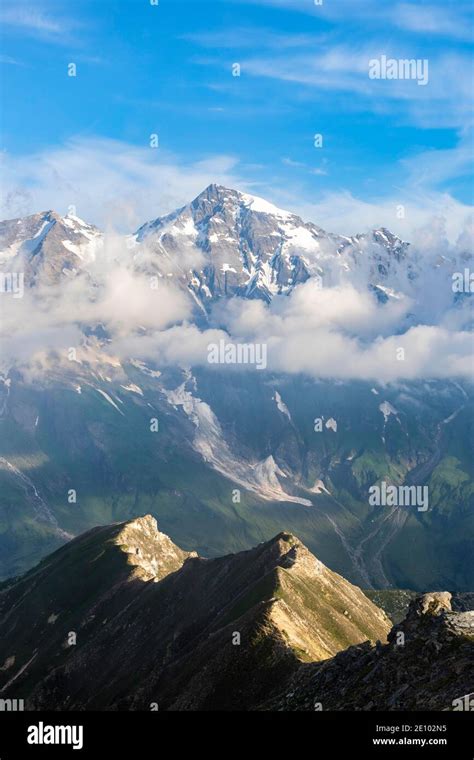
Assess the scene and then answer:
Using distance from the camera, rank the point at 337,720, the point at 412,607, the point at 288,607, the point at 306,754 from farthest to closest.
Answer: the point at 288,607
the point at 412,607
the point at 337,720
the point at 306,754

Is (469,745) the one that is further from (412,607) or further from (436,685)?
(412,607)

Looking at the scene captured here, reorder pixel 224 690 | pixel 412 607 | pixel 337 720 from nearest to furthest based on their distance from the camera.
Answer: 1. pixel 337 720
2. pixel 412 607
3. pixel 224 690

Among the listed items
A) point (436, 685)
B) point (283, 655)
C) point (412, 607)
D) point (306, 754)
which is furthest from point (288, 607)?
point (306, 754)

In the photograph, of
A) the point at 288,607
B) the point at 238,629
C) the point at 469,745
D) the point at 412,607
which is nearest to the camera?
the point at 469,745

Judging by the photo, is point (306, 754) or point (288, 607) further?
point (288, 607)

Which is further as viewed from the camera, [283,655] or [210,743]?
[283,655]

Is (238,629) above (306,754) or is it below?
above

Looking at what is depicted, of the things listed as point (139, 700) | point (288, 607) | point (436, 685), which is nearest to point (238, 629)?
point (288, 607)

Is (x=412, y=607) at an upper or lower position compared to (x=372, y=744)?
upper

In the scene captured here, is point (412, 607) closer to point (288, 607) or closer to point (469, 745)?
point (469, 745)
